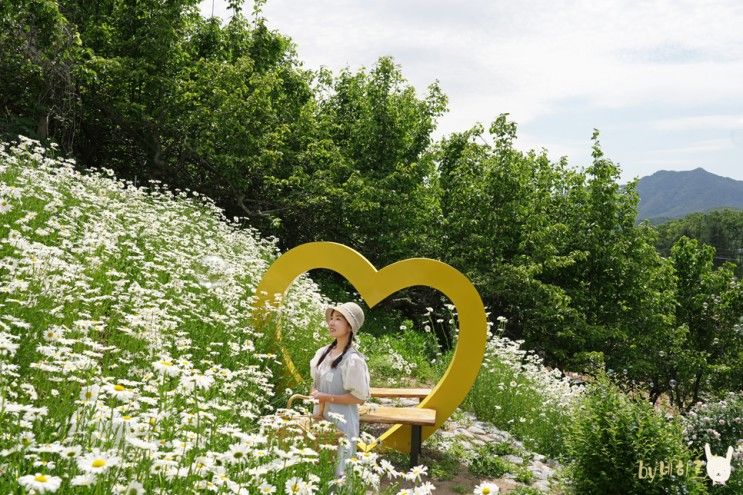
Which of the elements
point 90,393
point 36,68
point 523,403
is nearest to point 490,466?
point 523,403

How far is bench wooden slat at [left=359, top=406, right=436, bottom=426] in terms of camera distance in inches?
275

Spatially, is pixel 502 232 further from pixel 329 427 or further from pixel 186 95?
pixel 329 427

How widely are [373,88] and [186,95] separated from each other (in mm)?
5608

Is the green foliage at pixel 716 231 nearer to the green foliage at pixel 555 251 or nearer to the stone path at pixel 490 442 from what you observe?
the green foliage at pixel 555 251

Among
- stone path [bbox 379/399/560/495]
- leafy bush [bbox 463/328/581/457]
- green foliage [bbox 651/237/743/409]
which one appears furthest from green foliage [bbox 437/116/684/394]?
stone path [bbox 379/399/560/495]

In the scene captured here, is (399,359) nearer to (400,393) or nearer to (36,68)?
(400,393)

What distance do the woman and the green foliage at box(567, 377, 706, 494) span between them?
2.39m

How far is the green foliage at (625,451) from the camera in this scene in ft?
20.7

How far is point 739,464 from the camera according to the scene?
8.62 m

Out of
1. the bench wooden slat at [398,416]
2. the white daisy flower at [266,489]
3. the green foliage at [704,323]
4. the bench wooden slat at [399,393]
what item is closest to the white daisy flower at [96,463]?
the white daisy flower at [266,489]

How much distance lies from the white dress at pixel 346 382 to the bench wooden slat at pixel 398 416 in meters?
1.29

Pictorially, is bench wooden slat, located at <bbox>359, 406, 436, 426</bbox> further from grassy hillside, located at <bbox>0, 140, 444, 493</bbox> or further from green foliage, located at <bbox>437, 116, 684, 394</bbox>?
green foliage, located at <bbox>437, 116, 684, 394</bbox>

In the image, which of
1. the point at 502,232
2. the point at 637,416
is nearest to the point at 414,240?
the point at 502,232

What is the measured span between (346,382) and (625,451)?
9.14ft
